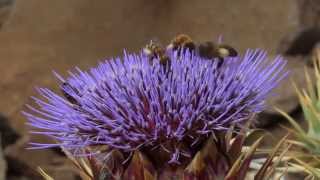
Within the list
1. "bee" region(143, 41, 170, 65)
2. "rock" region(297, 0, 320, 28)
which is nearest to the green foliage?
"bee" region(143, 41, 170, 65)

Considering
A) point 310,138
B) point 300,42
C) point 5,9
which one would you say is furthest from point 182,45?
point 5,9

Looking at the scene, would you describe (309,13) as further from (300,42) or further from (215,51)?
(215,51)

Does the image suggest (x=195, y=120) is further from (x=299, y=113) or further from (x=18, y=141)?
(x=18, y=141)

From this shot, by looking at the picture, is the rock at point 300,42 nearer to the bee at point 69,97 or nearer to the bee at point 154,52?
the bee at point 154,52

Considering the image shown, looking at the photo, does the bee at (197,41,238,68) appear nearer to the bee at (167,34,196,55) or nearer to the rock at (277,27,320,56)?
the bee at (167,34,196,55)

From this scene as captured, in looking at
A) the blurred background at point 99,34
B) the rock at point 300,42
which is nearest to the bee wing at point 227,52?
the blurred background at point 99,34

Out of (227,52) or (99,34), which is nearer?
(227,52)

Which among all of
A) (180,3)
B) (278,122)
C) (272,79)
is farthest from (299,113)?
(272,79)
